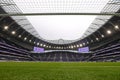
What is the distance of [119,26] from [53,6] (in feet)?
139

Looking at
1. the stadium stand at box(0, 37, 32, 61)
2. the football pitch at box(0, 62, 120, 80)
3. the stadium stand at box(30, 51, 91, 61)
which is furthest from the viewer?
the stadium stand at box(30, 51, 91, 61)

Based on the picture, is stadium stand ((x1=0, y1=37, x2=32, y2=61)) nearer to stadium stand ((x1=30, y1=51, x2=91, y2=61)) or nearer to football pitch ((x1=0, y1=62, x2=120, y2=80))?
stadium stand ((x1=30, y1=51, x2=91, y2=61))

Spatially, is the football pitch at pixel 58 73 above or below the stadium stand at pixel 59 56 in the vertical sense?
below

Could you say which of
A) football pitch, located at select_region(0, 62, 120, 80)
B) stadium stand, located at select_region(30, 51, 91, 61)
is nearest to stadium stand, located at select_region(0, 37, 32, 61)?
stadium stand, located at select_region(30, 51, 91, 61)

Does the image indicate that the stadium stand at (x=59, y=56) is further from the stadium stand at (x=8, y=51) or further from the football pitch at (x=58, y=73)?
the football pitch at (x=58, y=73)

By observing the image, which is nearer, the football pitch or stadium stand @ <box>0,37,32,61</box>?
the football pitch

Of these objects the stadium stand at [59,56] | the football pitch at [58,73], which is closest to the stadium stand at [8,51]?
the stadium stand at [59,56]

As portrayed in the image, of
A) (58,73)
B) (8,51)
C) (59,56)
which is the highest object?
(8,51)

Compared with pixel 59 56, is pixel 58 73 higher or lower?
lower

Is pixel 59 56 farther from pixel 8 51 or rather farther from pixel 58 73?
pixel 58 73

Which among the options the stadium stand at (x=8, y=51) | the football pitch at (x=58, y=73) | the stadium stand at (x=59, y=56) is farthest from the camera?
the stadium stand at (x=59, y=56)

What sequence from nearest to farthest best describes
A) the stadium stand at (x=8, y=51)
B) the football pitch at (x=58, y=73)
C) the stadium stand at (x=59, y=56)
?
the football pitch at (x=58, y=73), the stadium stand at (x=8, y=51), the stadium stand at (x=59, y=56)

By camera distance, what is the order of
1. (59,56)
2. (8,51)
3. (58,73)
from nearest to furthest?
1. (58,73)
2. (8,51)
3. (59,56)

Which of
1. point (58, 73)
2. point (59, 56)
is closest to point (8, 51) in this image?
point (59, 56)
